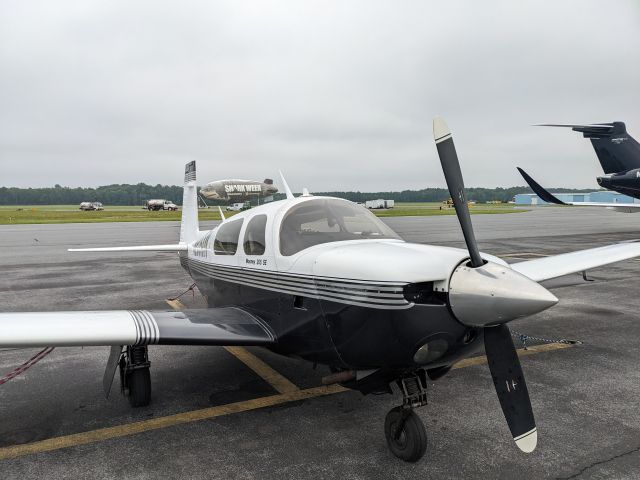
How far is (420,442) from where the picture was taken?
376 cm

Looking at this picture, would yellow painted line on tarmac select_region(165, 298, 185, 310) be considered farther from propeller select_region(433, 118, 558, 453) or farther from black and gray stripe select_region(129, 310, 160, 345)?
propeller select_region(433, 118, 558, 453)

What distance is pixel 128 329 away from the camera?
Answer: 14.1ft

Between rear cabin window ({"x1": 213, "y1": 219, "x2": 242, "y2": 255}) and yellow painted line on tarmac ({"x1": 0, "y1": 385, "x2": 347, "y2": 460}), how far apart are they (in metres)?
1.86

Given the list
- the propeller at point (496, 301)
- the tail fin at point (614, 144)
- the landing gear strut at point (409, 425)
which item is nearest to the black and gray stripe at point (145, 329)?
the landing gear strut at point (409, 425)

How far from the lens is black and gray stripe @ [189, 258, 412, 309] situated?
3.41 m

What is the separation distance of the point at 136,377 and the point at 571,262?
6228 mm

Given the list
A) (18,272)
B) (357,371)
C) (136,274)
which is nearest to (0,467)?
(357,371)

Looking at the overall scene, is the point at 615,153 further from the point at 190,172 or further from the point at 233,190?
the point at 233,190

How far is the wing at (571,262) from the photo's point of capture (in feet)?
20.6

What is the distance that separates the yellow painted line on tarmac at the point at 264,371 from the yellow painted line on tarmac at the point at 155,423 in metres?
0.18

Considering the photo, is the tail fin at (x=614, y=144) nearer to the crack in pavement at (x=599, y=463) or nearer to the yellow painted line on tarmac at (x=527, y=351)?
the yellow painted line on tarmac at (x=527, y=351)

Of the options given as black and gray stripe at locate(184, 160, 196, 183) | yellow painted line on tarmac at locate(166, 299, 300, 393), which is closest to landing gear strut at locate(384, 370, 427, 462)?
yellow painted line on tarmac at locate(166, 299, 300, 393)

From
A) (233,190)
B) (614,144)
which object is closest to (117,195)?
(233,190)

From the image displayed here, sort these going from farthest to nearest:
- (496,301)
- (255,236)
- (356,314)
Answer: (255,236), (356,314), (496,301)
